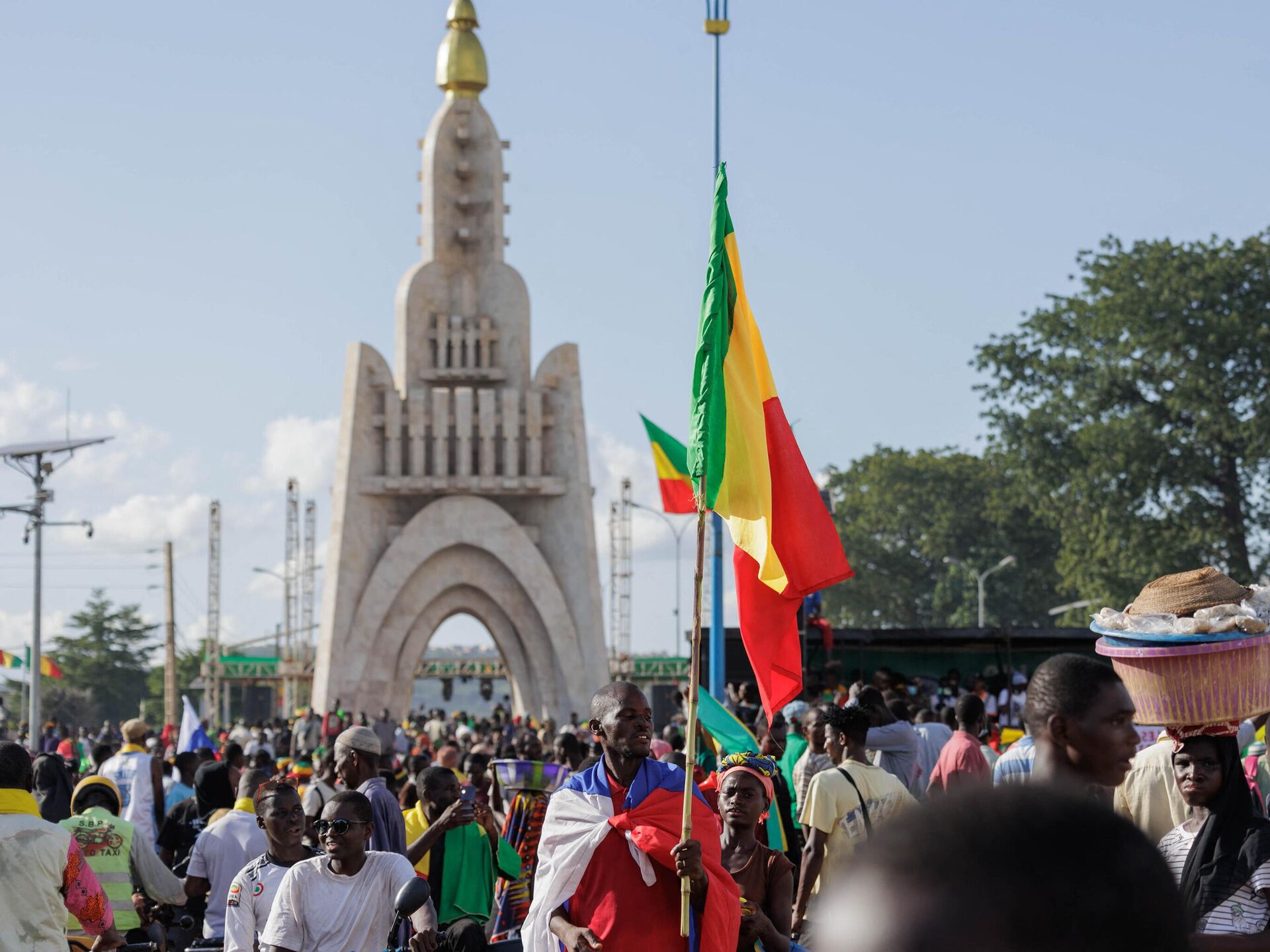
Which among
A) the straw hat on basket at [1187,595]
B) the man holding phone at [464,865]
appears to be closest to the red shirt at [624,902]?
the straw hat on basket at [1187,595]

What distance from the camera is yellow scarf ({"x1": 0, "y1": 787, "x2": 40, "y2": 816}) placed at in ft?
18.8

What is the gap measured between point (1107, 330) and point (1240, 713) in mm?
33255

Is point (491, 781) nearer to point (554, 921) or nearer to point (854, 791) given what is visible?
point (854, 791)

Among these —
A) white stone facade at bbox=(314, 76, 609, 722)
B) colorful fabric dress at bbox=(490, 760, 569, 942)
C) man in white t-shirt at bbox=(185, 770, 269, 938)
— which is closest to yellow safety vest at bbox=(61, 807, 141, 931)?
man in white t-shirt at bbox=(185, 770, 269, 938)

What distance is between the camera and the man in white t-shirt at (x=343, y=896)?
5.61m

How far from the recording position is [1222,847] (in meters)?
4.09

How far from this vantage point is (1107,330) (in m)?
36.0

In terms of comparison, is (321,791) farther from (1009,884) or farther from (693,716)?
(1009,884)

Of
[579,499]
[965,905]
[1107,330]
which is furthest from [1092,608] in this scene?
[965,905]

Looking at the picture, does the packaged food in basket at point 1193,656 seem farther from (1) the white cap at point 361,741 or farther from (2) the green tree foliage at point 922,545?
(2) the green tree foliage at point 922,545

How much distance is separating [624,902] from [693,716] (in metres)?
0.64

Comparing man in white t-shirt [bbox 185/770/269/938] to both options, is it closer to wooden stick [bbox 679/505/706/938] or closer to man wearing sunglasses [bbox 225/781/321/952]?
man wearing sunglasses [bbox 225/781/321/952]

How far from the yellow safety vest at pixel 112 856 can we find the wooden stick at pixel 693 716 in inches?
126

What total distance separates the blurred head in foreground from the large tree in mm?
34355
